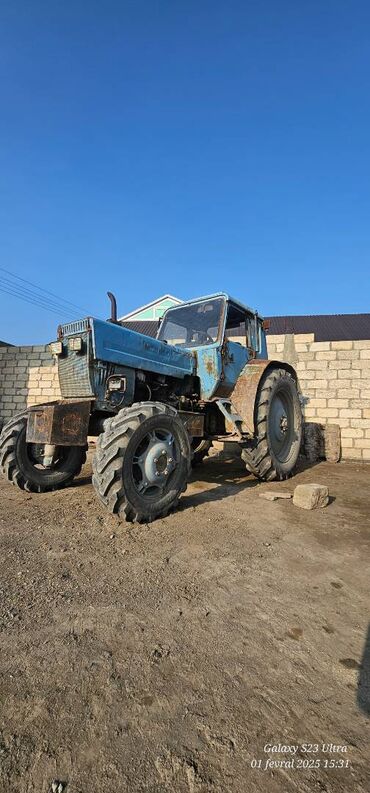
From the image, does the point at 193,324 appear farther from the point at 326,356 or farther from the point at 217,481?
the point at 326,356

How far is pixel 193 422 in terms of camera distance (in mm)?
4344

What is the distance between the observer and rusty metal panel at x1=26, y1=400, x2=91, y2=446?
130 inches

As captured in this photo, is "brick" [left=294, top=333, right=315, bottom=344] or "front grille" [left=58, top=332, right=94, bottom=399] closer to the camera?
"front grille" [left=58, top=332, right=94, bottom=399]

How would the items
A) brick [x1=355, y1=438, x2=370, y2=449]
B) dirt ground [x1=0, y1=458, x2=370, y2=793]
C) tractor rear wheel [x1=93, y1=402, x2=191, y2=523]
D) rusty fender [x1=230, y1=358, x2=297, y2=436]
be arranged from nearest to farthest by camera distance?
dirt ground [x1=0, y1=458, x2=370, y2=793] < tractor rear wheel [x1=93, y1=402, x2=191, y2=523] < rusty fender [x1=230, y1=358, x2=297, y2=436] < brick [x1=355, y1=438, x2=370, y2=449]

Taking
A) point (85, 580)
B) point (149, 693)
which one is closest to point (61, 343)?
point (85, 580)

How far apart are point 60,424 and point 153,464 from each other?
92 cm

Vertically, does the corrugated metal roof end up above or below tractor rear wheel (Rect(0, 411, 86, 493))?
above

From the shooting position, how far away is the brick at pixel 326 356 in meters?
7.65

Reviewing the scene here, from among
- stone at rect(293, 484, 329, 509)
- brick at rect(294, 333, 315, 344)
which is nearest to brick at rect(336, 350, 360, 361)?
brick at rect(294, 333, 315, 344)

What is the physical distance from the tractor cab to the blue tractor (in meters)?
0.01

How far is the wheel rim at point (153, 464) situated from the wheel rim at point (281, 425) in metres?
2.16

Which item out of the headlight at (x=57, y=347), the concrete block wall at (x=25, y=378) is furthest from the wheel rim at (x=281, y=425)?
the concrete block wall at (x=25, y=378)

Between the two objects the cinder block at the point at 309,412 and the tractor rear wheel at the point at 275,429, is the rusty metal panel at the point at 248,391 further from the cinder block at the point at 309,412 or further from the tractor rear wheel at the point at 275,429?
the cinder block at the point at 309,412

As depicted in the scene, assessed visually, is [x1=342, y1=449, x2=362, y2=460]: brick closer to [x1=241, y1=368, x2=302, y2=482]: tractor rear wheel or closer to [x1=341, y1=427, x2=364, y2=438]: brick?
[x1=341, y1=427, x2=364, y2=438]: brick
